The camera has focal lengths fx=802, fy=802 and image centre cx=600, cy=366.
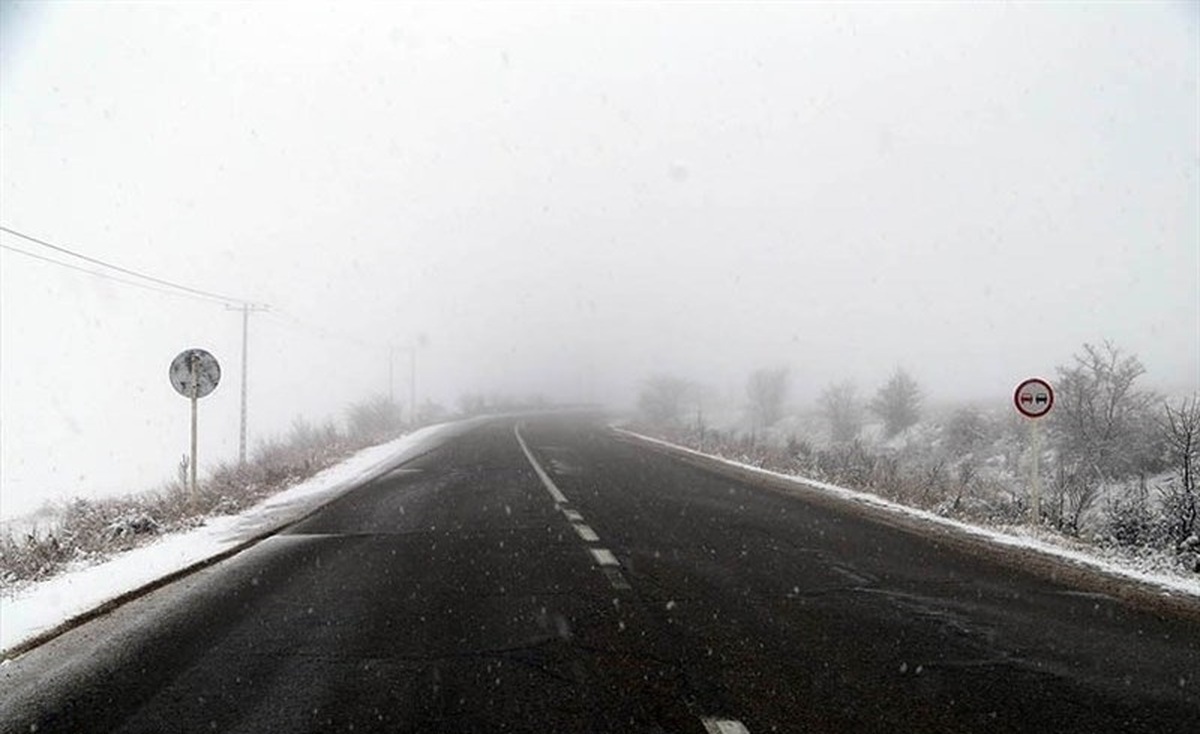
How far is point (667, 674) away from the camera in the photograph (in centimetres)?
446

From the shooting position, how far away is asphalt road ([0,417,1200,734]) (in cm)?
393

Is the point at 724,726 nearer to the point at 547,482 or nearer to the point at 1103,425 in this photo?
the point at 547,482

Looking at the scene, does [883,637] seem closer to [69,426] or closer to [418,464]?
[418,464]

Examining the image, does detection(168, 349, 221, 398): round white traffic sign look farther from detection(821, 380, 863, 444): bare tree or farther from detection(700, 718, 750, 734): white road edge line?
detection(821, 380, 863, 444): bare tree

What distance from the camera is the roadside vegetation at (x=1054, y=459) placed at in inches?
385

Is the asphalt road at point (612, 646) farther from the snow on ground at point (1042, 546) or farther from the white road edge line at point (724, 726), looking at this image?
the snow on ground at point (1042, 546)

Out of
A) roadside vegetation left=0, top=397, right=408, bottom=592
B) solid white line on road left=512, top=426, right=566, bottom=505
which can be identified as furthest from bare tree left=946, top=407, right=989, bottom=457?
roadside vegetation left=0, top=397, right=408, bottom=592

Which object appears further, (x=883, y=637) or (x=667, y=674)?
(x=883, y=637)

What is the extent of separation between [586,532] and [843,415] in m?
36.7

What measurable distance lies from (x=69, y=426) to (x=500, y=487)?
4043 inches

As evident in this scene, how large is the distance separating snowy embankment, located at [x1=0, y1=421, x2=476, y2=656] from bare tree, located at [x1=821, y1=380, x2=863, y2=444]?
Answer: 3217 centimetres

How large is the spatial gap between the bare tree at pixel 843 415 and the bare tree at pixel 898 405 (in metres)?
1.76

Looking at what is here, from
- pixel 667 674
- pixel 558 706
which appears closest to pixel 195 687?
pixel 558 706

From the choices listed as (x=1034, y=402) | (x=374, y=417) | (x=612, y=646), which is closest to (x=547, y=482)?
(x=1034, y=402)
